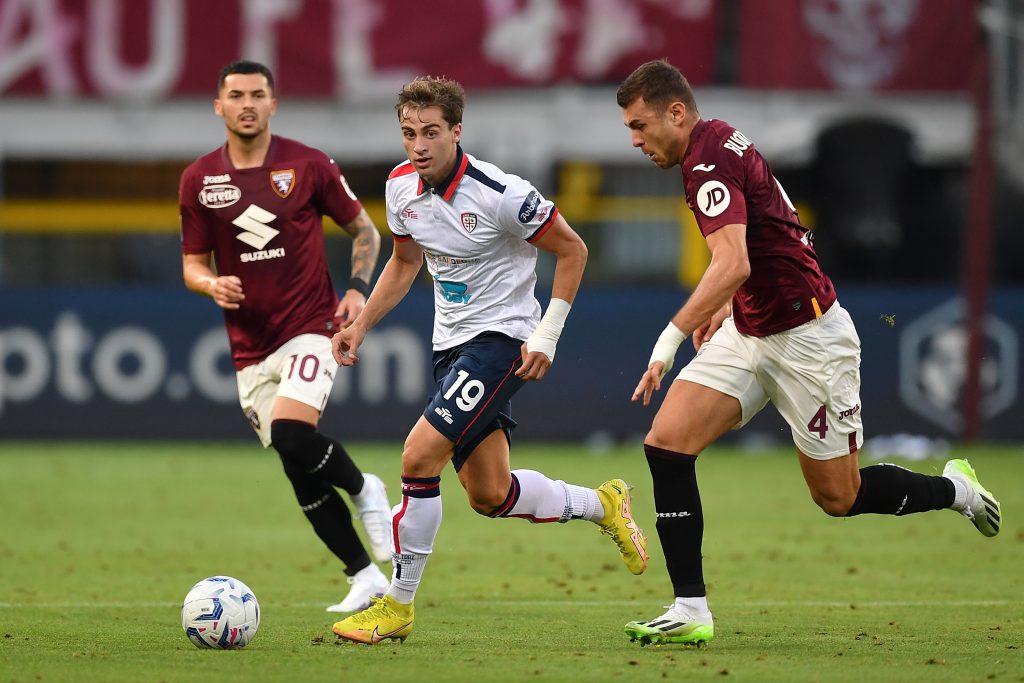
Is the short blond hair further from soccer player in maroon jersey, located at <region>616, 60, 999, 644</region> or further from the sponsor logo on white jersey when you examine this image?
the sponsor logo on white jersey

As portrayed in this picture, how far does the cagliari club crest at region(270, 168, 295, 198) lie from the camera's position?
26.7ft

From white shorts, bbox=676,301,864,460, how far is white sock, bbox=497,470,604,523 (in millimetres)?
834

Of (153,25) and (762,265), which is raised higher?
(762,265)

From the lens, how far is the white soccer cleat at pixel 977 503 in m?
7.43

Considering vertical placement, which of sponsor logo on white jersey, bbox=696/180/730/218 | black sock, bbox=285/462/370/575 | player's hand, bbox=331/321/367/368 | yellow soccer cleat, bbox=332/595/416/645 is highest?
sponsor logo on white jersey, bbox=696/180/730/218

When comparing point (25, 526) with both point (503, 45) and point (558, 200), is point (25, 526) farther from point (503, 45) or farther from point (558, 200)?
point (503, 45)

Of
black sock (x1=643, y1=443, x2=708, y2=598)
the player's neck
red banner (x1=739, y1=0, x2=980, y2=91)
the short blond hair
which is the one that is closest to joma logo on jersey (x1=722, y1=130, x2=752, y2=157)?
the short blond hair

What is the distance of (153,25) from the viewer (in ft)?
68.0

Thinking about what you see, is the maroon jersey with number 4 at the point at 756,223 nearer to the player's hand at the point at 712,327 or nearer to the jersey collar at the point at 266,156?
the player's hand at the point at 712,327

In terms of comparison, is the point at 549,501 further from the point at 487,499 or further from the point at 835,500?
the point at 835,500

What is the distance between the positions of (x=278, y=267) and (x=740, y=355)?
8.15ft

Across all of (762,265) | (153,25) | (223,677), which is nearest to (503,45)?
(153,25)

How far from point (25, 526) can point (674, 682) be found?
6.74 meters

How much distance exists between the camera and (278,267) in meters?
8.09
